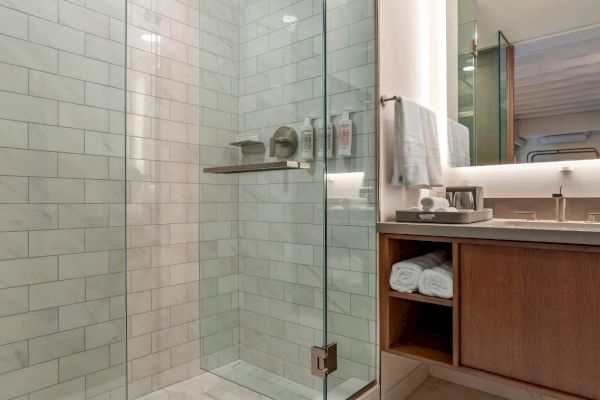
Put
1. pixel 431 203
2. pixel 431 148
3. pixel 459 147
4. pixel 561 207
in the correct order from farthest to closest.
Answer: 1. pixel 459 147
2. pixel 431 148
3. pixel 561 207
4. pixel 431 203

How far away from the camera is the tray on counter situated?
5.25 feet

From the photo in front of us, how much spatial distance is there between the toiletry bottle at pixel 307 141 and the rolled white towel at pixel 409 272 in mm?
630

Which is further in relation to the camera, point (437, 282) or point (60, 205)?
point (437, 282)

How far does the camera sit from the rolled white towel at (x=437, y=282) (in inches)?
62.3

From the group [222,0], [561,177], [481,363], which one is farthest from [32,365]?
[561,177]

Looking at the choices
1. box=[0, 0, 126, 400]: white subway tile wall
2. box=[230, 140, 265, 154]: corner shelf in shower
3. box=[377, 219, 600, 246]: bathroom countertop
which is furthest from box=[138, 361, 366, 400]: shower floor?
box=[230, 140, 265, 154]: corner shelf in shower

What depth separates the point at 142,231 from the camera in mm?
1888

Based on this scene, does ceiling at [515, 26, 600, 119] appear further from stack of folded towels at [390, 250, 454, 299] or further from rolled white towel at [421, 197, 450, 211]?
stack of folded towels at [390, 250, 454, 299]

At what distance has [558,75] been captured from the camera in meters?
1.93

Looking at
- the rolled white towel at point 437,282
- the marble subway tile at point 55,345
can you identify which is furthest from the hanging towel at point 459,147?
the marble subway tile at point 55,345

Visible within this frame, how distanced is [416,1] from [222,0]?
1.03 m

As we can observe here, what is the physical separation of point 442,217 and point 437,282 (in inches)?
10.6

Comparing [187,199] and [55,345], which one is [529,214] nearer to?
[187,199]

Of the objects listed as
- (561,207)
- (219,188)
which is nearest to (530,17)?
(561,207)
